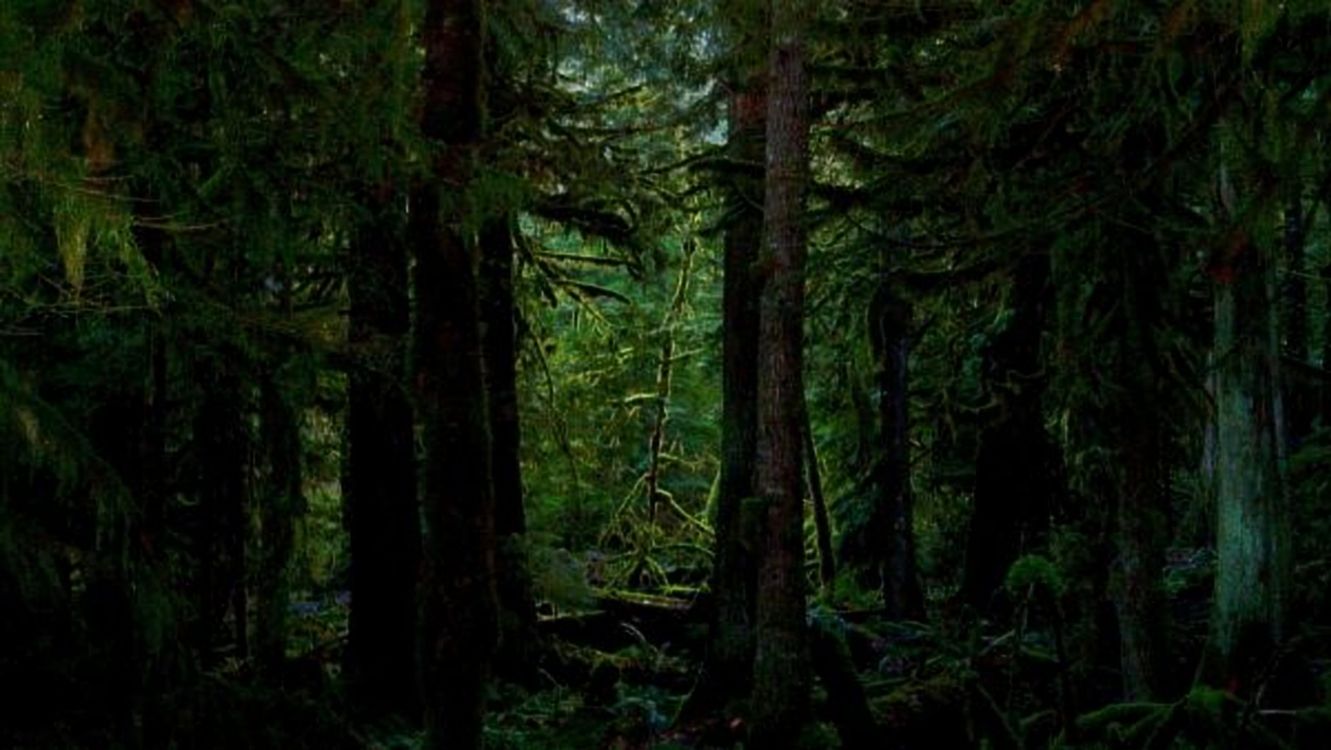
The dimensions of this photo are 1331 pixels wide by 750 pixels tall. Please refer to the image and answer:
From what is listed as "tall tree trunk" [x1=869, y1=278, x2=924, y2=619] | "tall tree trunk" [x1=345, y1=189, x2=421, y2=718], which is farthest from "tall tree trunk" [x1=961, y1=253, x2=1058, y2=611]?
"tall tree trunk" [x1=345, y1=189, x2=421, y2=718]

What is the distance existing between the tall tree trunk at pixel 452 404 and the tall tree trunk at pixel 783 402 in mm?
2733

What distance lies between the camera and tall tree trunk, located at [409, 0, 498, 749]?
6766mm

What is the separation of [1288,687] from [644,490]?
13.3 m

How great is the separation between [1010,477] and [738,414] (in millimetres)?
4078

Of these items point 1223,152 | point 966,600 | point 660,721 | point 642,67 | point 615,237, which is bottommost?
point 660,721

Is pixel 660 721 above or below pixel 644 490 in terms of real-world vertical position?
below

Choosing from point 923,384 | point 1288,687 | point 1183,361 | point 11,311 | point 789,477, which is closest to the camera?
point 11,311

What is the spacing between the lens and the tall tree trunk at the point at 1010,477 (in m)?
12.8

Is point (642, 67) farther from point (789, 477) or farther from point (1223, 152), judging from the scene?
point (1223, 152)

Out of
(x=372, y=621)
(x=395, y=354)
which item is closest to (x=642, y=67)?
(x=395, y=354)

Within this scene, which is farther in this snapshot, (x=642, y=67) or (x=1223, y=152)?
(x=642, y=67)

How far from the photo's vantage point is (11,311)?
6641 millimetres

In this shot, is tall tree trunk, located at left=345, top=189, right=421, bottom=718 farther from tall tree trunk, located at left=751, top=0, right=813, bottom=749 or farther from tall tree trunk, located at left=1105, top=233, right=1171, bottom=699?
tall tree trunk, located at left=1105, top=233, right=1171, bottom=699

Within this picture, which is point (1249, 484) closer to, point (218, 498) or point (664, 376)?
point (218, 498)
